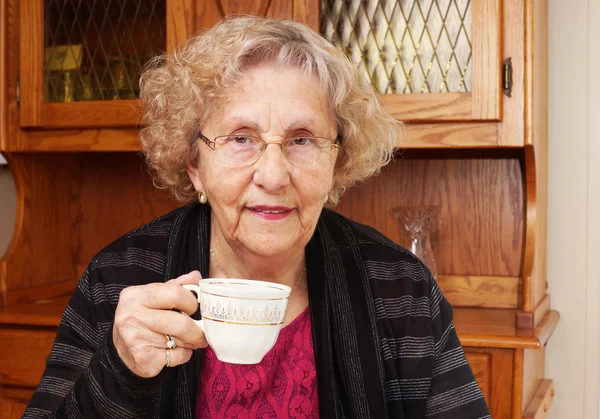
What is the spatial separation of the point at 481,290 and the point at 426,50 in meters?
0.76

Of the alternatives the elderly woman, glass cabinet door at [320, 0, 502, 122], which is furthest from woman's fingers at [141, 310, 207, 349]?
glass cabinet door at [320, 0, 502, 122]

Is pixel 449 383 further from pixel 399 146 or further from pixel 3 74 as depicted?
pixel 3 74

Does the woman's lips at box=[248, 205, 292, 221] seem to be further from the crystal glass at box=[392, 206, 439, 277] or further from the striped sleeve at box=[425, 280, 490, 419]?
the crystal glass at box=[392, 206, 439, 277]

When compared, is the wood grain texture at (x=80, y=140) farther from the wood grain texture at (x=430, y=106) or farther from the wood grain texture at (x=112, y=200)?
the wood grain texture at (x=430, y=106)

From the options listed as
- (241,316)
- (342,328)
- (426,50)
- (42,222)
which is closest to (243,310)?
(241,316)

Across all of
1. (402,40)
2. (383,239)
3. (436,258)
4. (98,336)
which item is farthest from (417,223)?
(98,336)

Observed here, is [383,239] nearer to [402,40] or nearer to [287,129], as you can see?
[287,129]

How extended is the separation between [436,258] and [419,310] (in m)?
0.99

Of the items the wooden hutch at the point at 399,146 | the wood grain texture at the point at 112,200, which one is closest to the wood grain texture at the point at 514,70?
the wooden hutch at the point at 399,146

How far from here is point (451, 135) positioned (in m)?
1.97

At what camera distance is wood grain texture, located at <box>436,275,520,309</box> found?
7.54 ft

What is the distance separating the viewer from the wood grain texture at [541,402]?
1.92 metres

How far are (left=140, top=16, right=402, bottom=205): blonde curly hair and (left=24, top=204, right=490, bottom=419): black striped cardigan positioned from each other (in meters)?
0.15

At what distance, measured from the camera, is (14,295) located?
2355mm
